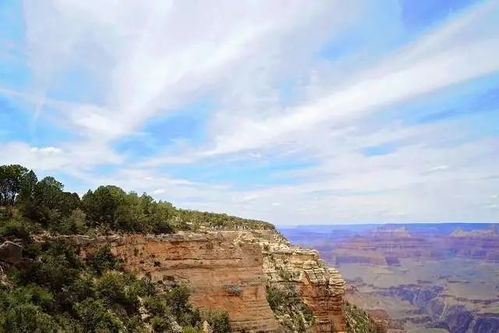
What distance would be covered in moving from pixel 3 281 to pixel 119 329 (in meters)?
4.65

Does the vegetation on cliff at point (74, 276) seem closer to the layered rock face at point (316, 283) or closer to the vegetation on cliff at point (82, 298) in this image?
the vegetation on cliff at point (82, 298)

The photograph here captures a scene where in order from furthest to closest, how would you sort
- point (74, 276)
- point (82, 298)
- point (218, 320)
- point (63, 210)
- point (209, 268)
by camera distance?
1. point (209, 268)
2. point (218, 320)
3. point (63, 210)
4. point (74, 276)
5. point (82, 298)

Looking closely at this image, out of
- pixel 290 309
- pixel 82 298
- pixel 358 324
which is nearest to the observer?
pixel 82 298

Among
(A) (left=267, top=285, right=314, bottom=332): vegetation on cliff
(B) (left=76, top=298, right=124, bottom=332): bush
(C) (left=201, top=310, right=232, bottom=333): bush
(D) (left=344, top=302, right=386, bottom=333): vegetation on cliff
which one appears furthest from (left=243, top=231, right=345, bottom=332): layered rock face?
(B) (left=76, top=298, right=124, bottom=332): bush

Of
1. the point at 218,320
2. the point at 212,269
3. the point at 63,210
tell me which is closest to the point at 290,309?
the point at 212,269

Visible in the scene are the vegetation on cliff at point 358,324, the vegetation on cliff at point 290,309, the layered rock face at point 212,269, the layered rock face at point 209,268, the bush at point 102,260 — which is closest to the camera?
the bush at point 102,260

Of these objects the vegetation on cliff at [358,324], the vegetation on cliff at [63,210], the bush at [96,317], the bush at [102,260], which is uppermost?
the vegetation on cliff at [63,210]

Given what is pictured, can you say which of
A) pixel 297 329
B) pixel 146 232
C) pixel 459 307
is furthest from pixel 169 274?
pixel 459 307

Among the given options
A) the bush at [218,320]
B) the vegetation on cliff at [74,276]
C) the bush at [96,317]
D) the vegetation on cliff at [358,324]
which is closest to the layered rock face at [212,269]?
the bush at [218,320]

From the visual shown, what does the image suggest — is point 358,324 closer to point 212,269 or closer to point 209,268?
point 212,269

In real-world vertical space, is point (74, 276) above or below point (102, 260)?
below

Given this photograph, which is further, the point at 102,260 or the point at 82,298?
the point at 102,260

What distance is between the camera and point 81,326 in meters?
18.8

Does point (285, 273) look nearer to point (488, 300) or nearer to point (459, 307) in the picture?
point (459, 307)
